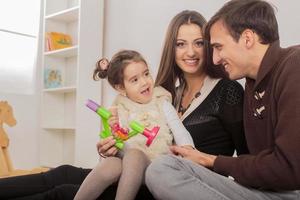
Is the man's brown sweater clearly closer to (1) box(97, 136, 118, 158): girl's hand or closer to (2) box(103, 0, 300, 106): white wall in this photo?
(1) box(97, 136, 118, 158): girl's hand

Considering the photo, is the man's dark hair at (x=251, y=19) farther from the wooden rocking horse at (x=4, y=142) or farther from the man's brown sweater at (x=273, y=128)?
the wooden rocking horse at (x=4, y=142)

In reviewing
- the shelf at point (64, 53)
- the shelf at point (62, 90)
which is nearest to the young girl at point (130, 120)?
the shelf at point (62, 90)

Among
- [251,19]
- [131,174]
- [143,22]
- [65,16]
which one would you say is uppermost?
[65,16]

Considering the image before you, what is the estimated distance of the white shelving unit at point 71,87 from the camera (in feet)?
10.7

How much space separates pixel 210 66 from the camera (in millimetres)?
1618

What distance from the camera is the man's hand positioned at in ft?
4.04

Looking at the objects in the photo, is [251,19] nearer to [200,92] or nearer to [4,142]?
[200,92]

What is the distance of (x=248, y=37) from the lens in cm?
122

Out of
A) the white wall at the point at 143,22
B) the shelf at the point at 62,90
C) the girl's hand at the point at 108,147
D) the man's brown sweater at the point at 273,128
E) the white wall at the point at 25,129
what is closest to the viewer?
the man's brown sweater at the point at 273,128

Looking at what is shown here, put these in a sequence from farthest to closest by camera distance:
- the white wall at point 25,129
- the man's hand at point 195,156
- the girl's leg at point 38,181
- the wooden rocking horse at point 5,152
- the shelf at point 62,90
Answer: the white wall at point 25,129 → the shelf at point 62,90 → the wooden rocking horse at point 5,152 → the girl's leg at point 38,181 → the man's hand at point 195,156

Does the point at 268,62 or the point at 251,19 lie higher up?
the point at 251,19

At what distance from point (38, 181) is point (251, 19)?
108 centimetres

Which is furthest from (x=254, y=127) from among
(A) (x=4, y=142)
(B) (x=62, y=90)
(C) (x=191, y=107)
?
(B) (x=62, y=90)

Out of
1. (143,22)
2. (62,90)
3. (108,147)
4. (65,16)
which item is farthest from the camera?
(65,16)
